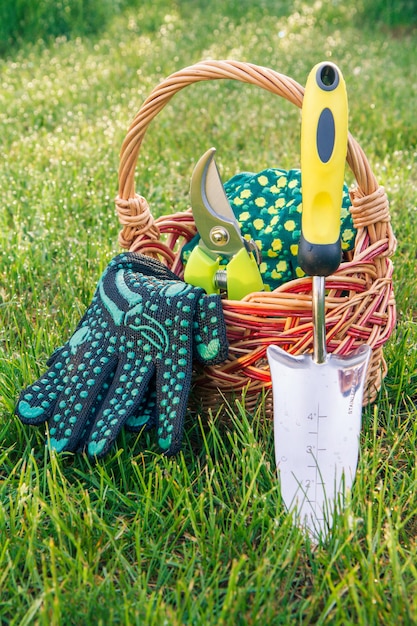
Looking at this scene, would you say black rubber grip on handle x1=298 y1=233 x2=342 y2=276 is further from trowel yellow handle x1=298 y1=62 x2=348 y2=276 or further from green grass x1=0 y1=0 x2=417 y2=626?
green grass x1=0 y1=0 x2=417 y2=626

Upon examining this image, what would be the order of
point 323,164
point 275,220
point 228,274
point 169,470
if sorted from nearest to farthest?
1. point 323,164
2. point 169,470
3. point 228,274
4. point 275,220

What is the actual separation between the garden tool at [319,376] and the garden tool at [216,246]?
0.60 feet

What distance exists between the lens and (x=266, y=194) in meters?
1.67

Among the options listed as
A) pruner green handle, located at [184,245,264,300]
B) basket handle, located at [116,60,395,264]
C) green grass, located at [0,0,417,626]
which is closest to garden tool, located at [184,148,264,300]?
pruner green handle, located at [184,245,264,300]

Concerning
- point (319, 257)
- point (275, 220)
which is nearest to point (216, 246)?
point (275, 220)

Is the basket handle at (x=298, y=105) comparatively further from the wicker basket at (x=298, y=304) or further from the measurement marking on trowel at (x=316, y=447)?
the measurement marking on trowel at (x=316, y=447)

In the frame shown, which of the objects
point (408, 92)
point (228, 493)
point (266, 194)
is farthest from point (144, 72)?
point (228, 493)

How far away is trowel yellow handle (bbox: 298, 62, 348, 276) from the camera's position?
1140 millimetres

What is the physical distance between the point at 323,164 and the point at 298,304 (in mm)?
260

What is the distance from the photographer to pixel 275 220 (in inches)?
63.1

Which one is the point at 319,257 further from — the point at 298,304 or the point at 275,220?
the point at 275,220

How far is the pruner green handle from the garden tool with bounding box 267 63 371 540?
0.57 ft

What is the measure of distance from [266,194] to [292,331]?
465mm

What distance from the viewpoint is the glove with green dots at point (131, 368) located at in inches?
51.0
